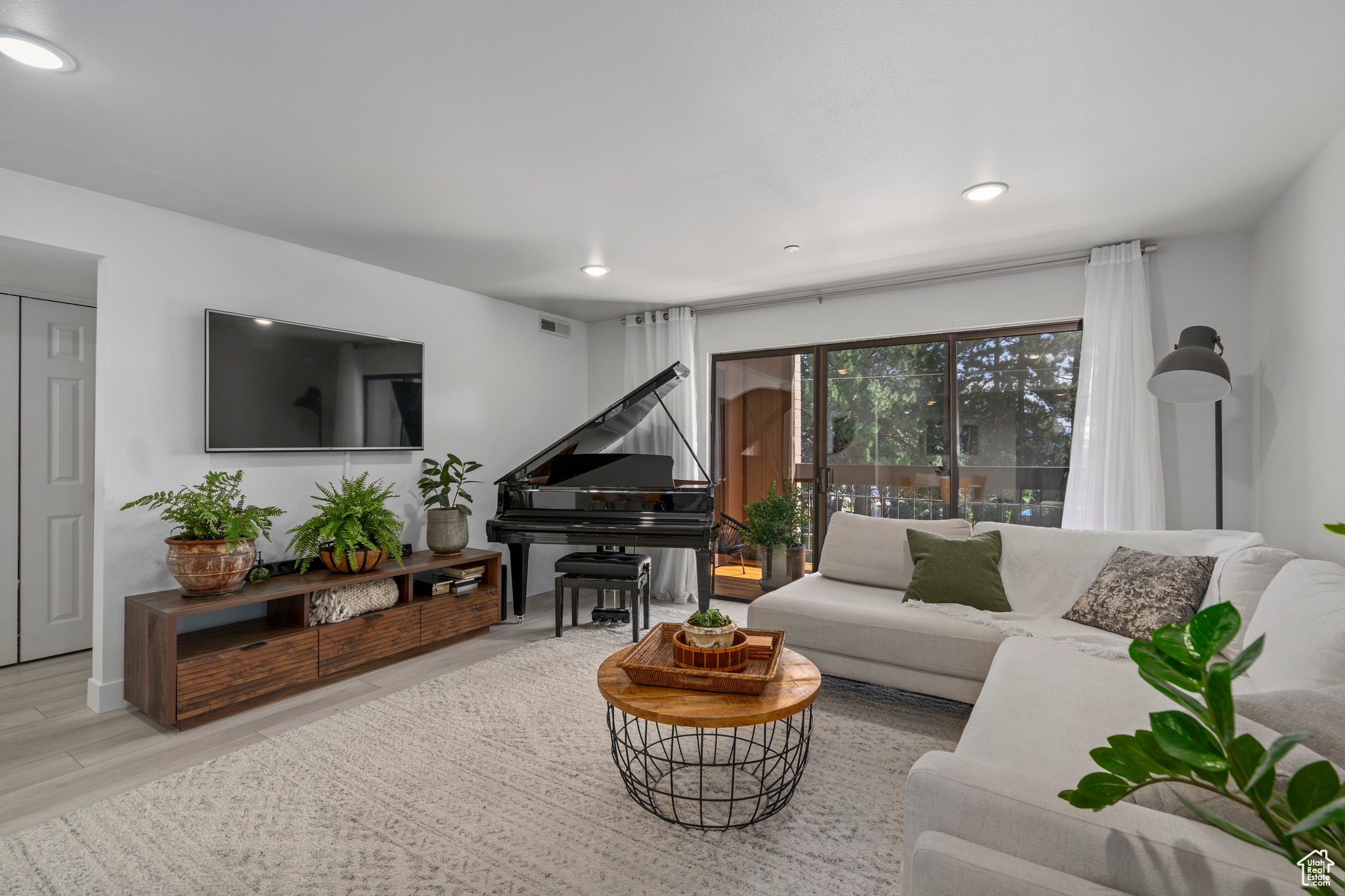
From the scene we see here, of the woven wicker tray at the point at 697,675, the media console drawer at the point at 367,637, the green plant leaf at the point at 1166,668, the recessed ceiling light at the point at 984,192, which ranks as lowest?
the media console drawer at the point at 367,637

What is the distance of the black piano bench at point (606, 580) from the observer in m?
4.07

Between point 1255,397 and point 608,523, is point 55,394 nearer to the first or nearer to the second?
point 608,523

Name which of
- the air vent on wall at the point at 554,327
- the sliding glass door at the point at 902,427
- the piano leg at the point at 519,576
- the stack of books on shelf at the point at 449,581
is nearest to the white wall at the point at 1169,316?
the sliding glass door at the point at 902,427

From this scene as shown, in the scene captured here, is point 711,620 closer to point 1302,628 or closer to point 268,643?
point 1302,628

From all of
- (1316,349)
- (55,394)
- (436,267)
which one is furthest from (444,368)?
(1316,349)

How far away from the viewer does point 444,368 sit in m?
4.56

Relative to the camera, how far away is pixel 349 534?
3.33 m

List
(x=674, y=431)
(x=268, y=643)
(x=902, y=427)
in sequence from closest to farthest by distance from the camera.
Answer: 1. (x=268, y=643)
2. (x=902, y=427)
3. (x=674, y=431)

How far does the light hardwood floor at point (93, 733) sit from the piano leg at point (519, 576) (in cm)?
66

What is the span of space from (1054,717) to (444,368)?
13.5 feet

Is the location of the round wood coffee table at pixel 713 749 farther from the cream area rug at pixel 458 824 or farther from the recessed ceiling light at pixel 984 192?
the recessed ceiling light at pixel 984 192

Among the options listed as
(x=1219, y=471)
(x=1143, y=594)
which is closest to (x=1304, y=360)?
(x=1219, y=471)

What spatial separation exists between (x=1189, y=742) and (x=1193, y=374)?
2824 mm

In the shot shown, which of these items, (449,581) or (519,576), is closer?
(449,581)
